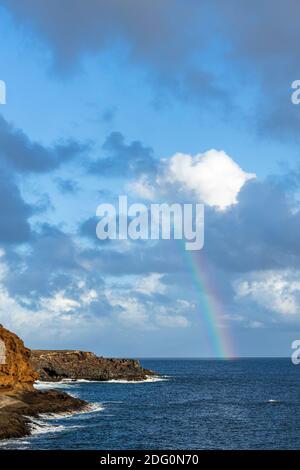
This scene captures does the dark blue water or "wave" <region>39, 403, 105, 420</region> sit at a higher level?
"wave" <region>39, 403, 105, 420</region>

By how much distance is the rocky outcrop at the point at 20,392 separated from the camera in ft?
281

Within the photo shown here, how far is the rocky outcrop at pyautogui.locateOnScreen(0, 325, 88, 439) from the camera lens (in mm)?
85500

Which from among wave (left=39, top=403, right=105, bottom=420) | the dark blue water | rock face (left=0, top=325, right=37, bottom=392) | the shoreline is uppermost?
rock face (left=0, top=325, right=37, bottom=392)

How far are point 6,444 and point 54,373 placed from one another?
5179 inches

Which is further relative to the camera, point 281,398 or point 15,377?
point 281,398

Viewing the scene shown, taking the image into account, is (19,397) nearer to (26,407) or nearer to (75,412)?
(75,412)

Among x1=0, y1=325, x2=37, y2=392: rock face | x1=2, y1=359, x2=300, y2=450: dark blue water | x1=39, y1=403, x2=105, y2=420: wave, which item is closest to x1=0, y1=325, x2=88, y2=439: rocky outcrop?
x1=0, y1=325, x2=37, y2=392: rock face

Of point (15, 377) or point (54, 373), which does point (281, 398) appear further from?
point (54, 373)

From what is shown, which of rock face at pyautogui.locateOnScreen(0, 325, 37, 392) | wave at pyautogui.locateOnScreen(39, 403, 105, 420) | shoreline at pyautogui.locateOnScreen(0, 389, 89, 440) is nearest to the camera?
shoreline at pyautogui.locateOnScreen(0, 389, 89, 440)

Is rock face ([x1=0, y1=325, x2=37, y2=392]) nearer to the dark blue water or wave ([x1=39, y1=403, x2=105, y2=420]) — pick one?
wave ([x1=39, y1=403, x2=105, y2=420])

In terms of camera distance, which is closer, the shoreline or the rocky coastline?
the shoreline

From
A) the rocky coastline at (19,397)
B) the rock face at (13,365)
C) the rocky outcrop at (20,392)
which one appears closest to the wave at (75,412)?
the rocky coastline at (19,397)
